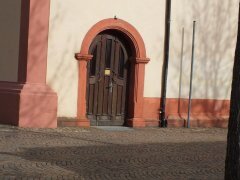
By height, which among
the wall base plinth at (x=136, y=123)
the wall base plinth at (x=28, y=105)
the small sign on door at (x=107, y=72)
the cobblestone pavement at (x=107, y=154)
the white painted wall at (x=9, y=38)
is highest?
the white painted wall at (x=9, y=38)

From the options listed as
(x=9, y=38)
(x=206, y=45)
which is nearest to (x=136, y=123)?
(x=206, y=45)

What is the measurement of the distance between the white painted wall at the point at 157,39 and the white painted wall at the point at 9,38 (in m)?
0.85

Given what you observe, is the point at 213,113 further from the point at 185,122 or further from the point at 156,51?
the point at 156,51

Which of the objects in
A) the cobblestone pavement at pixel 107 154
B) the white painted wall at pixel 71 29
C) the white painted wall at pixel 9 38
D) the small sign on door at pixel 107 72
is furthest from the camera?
the small sign on door at pixel 107 72

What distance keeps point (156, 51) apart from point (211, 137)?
3060 mm

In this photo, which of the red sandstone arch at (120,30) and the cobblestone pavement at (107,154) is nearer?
the cobblestone pavement at (107,154)

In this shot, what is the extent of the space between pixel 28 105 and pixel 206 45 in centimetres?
603

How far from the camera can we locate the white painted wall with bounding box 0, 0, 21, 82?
12.6 meters

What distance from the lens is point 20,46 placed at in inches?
492

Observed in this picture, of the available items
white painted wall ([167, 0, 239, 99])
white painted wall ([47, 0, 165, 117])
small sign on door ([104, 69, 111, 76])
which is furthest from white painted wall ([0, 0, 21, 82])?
white painted wall ([167, 0, 239, 99])

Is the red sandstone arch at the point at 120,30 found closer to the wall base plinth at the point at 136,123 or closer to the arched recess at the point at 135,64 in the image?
the arched recess at the point at 135,64

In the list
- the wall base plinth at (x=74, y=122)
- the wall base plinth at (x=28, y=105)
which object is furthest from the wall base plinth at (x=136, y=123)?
the wall base plinth at (x=28, y=105)

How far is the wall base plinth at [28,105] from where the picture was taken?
12102mm

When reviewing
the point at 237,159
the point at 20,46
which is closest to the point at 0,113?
the point at 20,46
